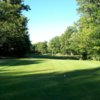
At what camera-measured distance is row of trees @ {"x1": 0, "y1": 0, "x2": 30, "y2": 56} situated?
3922cm

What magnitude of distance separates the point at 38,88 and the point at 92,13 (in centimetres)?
4695

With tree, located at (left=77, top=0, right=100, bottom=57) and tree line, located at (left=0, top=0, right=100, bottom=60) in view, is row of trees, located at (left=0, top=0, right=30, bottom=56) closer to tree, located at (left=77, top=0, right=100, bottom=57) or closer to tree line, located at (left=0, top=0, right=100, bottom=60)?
tree line, located at (left=0, top=0, right=100, bottom=60)

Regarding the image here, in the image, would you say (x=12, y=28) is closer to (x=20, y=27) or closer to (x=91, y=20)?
(x=20, y=27)

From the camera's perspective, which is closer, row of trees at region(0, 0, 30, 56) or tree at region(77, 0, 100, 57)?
row of trees at region(0, 0, 30, 56)

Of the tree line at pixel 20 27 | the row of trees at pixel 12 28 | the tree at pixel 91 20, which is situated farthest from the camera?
the tree at pixel 91 20

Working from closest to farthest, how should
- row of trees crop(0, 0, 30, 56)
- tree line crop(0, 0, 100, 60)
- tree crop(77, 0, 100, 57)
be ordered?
row of trees crop(0, 0, 30, 56), tree line crop(0, 0, 100, 60), tree crop(77, 0, 100, 57)

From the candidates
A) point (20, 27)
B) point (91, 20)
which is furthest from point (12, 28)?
point (91, 20)

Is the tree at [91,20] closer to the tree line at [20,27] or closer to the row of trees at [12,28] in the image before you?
the tree line at [20,27]

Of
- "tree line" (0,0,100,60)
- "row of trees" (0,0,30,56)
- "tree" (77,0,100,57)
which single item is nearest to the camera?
"row of trees" (0,0,30,56)

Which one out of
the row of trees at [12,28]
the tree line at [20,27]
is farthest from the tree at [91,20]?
the row of trees at [12,28]

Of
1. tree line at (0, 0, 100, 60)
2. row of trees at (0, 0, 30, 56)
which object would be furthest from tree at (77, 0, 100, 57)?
row of trees at (0, 0, 30, 56)

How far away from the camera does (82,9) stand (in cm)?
6319

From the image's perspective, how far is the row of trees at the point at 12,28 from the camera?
129 feet

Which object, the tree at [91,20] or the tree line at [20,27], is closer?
the tree line at [20,27]
